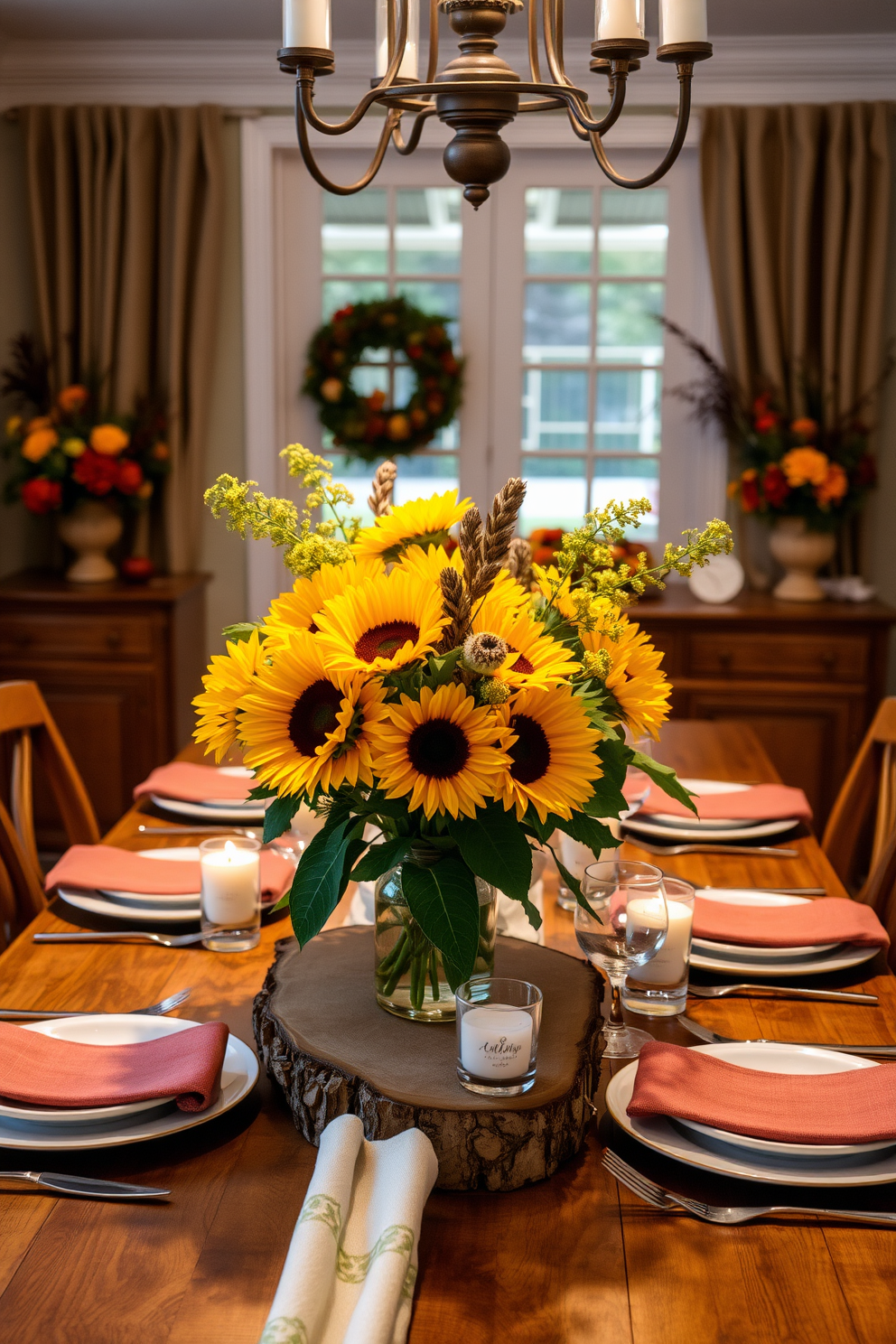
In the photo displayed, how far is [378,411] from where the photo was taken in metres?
3.93

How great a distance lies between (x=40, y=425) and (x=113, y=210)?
71 centimetres

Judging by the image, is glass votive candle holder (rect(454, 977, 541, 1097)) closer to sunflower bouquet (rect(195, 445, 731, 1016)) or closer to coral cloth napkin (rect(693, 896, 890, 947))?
sunflower bouquet (rect(195, 445, 731, 1016))

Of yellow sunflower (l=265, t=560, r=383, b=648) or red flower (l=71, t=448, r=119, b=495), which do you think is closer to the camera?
yellow sunflower (l=265, t=560, r=383, b=648)

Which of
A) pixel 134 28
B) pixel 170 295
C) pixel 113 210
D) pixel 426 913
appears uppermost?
pixel 134 28

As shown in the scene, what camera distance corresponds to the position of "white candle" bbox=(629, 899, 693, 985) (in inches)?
51.8

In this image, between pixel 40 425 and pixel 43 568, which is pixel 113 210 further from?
pixel 43 568

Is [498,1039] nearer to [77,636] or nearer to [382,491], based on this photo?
[382,491]

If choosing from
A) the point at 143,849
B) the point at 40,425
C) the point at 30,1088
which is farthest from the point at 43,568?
the point at 30,1088

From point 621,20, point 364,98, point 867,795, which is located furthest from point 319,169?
point 867,795

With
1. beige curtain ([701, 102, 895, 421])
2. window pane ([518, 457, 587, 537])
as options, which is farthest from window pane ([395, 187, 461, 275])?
beige curtain ([701, 102, 895, 421])

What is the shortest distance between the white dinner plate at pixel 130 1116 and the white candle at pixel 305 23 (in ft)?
3.30

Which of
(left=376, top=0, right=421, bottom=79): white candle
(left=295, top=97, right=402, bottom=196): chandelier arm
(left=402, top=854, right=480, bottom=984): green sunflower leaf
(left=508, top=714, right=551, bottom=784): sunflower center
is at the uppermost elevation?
(left=376, top=0, right=421, bottom=79): white candle

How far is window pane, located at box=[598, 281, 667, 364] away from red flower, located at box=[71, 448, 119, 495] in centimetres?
156

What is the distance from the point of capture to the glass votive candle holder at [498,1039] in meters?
1.04
